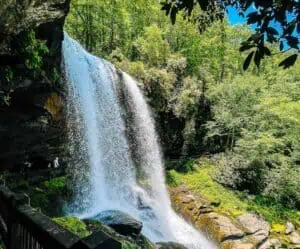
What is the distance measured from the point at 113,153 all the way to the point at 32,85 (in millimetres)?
5958

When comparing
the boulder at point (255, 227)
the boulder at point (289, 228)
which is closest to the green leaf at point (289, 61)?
the boulder at point (255, 227)

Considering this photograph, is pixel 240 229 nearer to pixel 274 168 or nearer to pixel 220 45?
pixel 274 168

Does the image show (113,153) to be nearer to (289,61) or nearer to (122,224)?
(122,224)

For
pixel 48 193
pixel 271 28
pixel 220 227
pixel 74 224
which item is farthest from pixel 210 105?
pixel 271 28

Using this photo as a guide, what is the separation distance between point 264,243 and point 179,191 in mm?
4482

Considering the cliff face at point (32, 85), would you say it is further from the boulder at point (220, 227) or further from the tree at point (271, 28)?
the tree at point (271, 28)

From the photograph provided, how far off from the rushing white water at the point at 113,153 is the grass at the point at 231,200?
4.33 ft

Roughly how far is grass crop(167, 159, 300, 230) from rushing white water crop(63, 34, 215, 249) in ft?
4.33

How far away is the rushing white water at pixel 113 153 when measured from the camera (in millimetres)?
15047

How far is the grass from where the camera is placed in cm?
1725

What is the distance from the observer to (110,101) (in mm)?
17375

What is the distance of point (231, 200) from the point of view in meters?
18.0

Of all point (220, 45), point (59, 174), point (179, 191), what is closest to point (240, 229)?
point (179, 191)

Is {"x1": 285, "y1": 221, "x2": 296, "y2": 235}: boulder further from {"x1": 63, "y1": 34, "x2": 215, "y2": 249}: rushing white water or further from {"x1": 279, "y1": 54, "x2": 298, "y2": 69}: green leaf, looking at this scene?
{"x1": 279, "y1": 54, "x2": 298, "y2": 69}: green leaf
